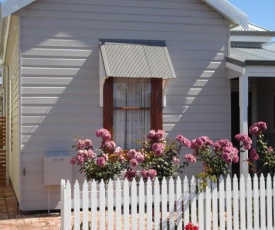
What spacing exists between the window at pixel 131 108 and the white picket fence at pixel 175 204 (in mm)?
2794

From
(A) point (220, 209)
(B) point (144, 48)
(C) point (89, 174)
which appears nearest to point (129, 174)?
(C) point (89, 174)

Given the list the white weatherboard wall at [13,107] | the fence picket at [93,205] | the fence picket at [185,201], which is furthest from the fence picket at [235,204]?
the white weatherboard wall at [13,107]

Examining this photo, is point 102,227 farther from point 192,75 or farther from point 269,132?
point 269,132

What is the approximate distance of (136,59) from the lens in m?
9.72

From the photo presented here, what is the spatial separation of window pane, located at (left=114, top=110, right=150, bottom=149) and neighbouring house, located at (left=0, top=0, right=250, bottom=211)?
2cm

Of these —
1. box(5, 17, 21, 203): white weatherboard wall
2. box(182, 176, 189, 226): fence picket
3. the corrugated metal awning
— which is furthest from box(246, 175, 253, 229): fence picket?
box(5, 17, 21, 203): white weatherboard wall

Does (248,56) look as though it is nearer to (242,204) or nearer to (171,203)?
(242,204)

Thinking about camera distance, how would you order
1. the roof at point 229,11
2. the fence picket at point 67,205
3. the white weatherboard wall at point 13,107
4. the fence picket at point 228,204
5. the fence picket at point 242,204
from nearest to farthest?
the fence picket at point 67,205 < the fence picket at point 228,204 < the fence picket at point 242,204 < the roof at point 229,11 < the white weatherboard wall at point 13,107

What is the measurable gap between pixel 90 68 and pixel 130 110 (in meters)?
1.19

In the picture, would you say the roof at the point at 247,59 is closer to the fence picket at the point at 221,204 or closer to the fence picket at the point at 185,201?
the fence picket at the point at 221,204

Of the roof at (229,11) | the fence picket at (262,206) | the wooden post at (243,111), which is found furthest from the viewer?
the roof at (229,11)

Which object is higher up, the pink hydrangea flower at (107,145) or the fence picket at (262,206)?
the pink hydrangea flower at (107,145)

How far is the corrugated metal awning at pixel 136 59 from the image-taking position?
943cm

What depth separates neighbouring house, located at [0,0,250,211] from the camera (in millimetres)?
9547
